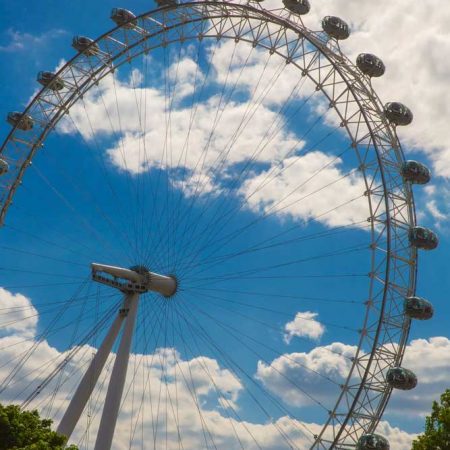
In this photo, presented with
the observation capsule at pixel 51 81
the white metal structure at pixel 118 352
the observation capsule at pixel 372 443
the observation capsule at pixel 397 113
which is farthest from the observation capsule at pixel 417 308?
the observation capsule at pixel 51 81

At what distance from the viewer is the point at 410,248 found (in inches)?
1583

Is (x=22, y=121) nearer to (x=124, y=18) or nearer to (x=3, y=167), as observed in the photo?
(x=3, y=167)

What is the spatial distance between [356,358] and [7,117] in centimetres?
2910

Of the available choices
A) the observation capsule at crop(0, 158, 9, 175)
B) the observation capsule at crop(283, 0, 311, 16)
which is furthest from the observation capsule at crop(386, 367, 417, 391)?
the observation capsule at crop(0, 158, 9, 175)

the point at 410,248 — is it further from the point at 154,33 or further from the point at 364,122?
the point at 154,33

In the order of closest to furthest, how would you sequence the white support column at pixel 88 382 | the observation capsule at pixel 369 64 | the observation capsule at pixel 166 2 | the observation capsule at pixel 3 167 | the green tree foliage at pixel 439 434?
the green tree foliage at pixel 439 434 → the white support column at pixel 88 382 → the observation capsule at pixel 369 64 → the observation capsule at pixel 166 2 → the observation capsule at pixel 3 167

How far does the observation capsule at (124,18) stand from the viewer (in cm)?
4888

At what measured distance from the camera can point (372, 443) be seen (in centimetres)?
A: 3509

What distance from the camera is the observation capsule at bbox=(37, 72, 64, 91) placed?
50.9 m

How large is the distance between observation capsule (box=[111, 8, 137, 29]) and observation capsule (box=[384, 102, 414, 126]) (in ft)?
56.4

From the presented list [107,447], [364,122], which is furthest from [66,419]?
[364,122]

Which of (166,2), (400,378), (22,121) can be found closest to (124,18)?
(166,2)

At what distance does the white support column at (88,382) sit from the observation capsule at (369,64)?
1821 cm

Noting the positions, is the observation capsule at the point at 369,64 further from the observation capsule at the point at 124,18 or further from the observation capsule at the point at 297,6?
the observation capsule at the point at 124,18
